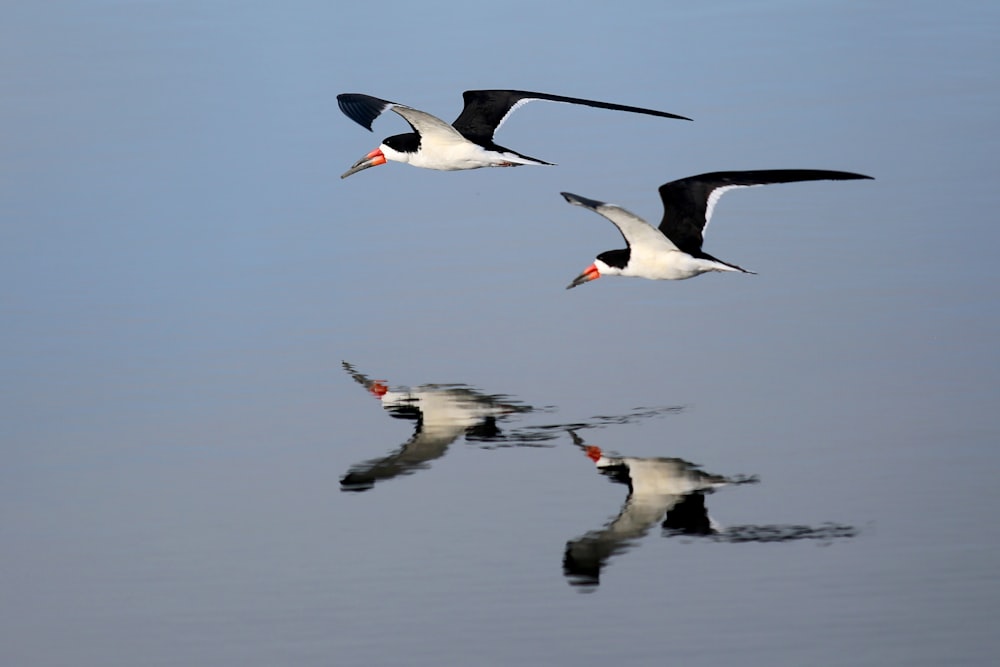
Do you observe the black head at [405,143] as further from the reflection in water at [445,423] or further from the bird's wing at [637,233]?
the bird's wing at [637,233]

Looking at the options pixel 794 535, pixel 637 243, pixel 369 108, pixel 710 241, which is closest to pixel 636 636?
pixel 794 535

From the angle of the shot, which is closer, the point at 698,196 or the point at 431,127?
the point at 698,196

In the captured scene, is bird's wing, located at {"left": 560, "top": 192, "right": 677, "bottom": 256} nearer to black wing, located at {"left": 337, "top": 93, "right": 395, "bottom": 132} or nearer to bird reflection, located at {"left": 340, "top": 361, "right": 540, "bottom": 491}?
bird reflection, located at {"left": 340, "top": 361, "right": 540, "bottom": 491}

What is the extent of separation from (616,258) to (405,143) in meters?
3.90

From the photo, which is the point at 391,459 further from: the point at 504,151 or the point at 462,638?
the point at 504,151

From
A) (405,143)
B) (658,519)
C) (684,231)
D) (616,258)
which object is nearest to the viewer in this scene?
(658,519)

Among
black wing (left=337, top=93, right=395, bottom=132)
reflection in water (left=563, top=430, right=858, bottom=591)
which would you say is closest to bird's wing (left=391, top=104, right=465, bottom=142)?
black wing (left=337, top=93, right=395, bottom=132)

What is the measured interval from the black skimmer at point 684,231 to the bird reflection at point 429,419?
1.67 metres

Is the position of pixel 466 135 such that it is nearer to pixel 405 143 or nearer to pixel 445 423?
pixel 405 143

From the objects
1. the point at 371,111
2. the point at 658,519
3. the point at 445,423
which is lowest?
the point at 658,519

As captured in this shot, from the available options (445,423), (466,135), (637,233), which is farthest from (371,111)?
(445,423)

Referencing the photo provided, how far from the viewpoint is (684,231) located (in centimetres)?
1586

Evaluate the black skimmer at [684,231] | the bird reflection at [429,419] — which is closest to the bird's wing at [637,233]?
the black skimmer at [684,231]

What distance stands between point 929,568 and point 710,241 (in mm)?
8673
